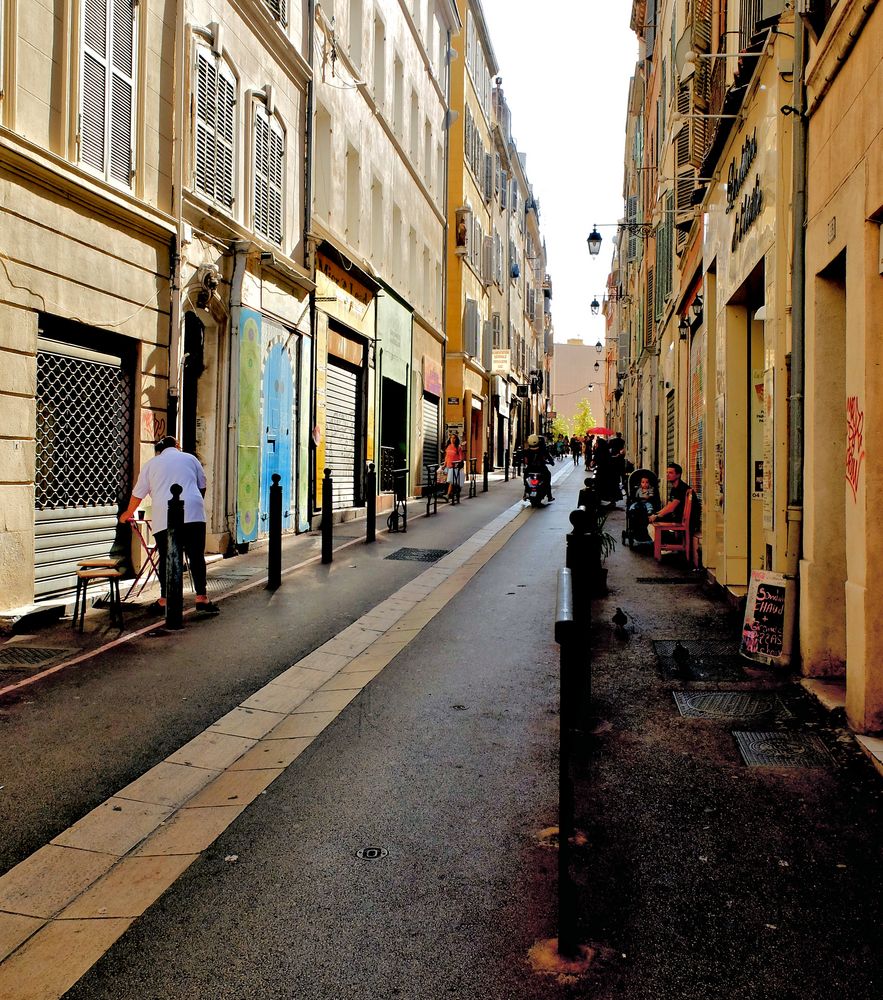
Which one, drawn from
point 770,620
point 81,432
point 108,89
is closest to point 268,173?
point 108,89

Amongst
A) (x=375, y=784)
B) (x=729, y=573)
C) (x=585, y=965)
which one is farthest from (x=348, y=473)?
(x=585, y=965)

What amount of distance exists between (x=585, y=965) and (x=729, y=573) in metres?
7.45

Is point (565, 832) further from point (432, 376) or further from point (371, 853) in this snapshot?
point (432, 376)

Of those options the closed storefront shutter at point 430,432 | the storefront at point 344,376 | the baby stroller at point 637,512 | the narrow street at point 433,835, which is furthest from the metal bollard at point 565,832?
the closed storefront shutter at point 430,432

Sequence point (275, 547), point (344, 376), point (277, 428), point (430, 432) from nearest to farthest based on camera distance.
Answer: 1. point (275, 547)
2. point (277, 428)
3. point (344, 376)
4. point (430, 432)

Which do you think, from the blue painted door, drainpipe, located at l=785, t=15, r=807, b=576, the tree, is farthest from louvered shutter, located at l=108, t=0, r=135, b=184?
the tree

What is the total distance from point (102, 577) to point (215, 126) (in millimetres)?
7282

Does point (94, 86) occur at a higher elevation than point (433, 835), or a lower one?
higher

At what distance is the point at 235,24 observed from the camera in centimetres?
1323

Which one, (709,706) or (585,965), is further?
(709,706)

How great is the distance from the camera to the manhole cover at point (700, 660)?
654 cm

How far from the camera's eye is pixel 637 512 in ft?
49.4

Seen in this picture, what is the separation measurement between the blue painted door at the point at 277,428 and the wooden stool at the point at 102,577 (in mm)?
5478

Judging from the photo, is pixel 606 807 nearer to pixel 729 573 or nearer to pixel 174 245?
pixel 729 573
